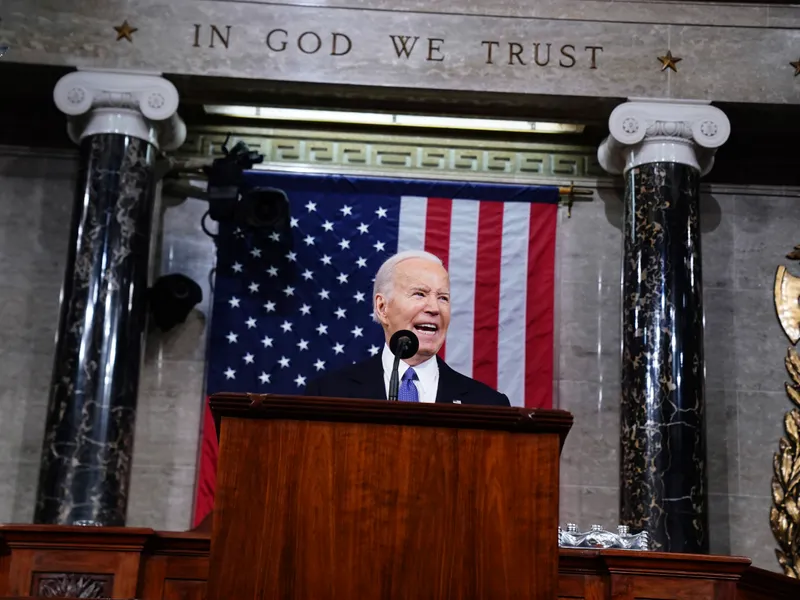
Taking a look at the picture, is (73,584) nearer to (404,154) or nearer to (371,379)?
(371,379)

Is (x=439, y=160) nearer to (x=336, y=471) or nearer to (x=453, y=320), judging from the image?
(x=453, y=320)

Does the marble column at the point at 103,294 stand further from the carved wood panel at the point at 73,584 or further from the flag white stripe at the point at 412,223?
the carved wood panel at the point at 73,584

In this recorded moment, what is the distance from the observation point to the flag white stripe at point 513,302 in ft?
30.3

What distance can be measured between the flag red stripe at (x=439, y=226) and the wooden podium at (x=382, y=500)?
6184 mm

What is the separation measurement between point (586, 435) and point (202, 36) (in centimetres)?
429

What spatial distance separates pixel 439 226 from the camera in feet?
31.4

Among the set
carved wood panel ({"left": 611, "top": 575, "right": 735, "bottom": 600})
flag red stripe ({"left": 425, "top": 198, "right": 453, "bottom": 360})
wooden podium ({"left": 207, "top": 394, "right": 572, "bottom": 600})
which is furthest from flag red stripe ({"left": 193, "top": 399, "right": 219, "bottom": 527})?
wooden podium ({"left": 207, "top": 394, "right": 572, "bottom": 600})

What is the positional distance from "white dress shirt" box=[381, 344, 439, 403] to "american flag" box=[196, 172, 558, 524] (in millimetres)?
3926

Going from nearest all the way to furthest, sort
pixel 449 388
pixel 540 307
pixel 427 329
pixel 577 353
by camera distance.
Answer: pixel 449 388 < pixel 427 329 < pixel 540 307 < pixel 577 353

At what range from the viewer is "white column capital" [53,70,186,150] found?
8.84 metres

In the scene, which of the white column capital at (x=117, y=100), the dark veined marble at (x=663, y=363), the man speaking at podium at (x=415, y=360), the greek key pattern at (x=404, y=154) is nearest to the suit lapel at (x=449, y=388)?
the man speaking at podium at (x=415, y=360)

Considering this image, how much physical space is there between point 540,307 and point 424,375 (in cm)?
429

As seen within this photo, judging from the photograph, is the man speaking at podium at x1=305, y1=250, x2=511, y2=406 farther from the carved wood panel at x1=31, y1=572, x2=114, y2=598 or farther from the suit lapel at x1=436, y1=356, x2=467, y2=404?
the carved wood panel at x1=31, y1=572, x2=114, y2=598

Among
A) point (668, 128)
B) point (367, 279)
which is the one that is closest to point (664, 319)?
point (668, 128)
